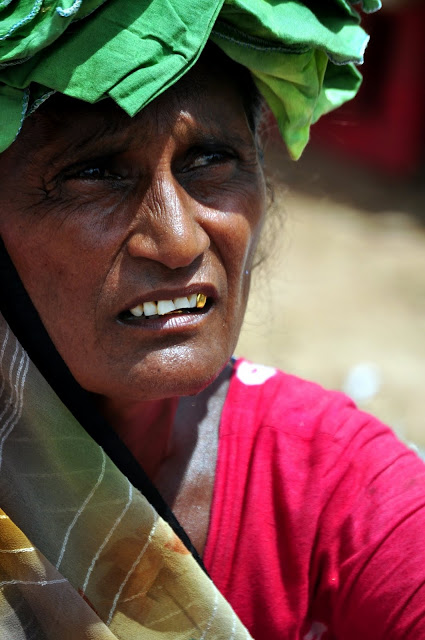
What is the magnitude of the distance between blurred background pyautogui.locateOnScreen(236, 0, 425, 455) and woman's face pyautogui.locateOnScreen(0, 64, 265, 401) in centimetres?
99

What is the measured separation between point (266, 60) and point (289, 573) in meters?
1.09

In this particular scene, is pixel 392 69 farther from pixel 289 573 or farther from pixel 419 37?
pixel 289 573

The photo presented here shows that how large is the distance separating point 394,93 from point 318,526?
23.5 feet

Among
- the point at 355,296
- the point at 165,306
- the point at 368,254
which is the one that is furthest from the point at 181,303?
the point at 368,254

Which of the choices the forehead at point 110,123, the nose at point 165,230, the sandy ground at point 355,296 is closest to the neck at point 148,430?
the nose at point 165,230

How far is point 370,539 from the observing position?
6.02 ft

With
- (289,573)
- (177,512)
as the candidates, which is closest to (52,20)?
(177,512)

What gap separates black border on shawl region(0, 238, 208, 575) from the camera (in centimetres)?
177

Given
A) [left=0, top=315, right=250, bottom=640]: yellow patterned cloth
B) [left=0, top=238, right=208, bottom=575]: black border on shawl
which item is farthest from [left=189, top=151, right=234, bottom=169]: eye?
[left=0, top=315, right=250, bottom=640]: yellow patterned cloth

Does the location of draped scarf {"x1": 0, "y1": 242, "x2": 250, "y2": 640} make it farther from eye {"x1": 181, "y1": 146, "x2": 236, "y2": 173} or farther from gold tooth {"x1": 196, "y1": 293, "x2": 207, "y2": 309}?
eye {"x1": 181, "y1": 146, "x2": 236, "y2": 173}

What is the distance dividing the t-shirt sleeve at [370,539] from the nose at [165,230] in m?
0.60

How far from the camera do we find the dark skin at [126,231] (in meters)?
1.69

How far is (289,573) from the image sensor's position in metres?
1.92

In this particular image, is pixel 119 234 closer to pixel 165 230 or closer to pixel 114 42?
pixel 165 230
